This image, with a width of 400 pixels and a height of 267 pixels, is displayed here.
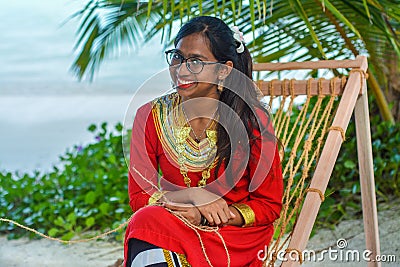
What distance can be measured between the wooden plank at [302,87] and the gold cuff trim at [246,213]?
2.16 feet

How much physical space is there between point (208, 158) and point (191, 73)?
252 millimetres

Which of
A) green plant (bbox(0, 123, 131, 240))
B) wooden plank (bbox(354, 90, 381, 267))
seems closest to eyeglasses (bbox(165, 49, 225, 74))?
wooden plank (bbox(354, 90, 381, 267))

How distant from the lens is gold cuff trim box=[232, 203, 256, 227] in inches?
65.9

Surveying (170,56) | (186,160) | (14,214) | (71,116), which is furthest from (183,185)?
(71,116)

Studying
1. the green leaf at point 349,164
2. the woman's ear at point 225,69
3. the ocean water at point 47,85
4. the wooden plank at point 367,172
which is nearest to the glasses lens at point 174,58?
the woman's ear at point 225,69

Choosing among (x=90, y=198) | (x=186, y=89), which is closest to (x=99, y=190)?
→ (x=90, y=198)

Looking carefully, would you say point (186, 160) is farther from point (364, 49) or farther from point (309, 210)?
point (364, 49)

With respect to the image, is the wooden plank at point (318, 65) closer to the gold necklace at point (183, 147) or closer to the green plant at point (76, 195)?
the gold necklace at point (183, 147)

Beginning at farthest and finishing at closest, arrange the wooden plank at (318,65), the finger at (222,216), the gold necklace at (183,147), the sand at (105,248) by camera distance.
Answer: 1. the sand at (105,248)
2. the wooden plank at (318,65)
3. the gold necklace at (183,147)
4. the finger at (222,216)

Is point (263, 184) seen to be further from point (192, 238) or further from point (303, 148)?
point (303, 148)

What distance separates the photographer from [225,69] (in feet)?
5.57

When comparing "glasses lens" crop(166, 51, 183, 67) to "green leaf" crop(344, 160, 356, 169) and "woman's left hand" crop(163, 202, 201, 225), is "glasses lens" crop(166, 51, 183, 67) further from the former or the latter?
"green leaf" crop(344, 160, 356, 169)

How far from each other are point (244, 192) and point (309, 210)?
201 millimetres

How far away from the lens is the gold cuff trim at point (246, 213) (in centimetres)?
167
